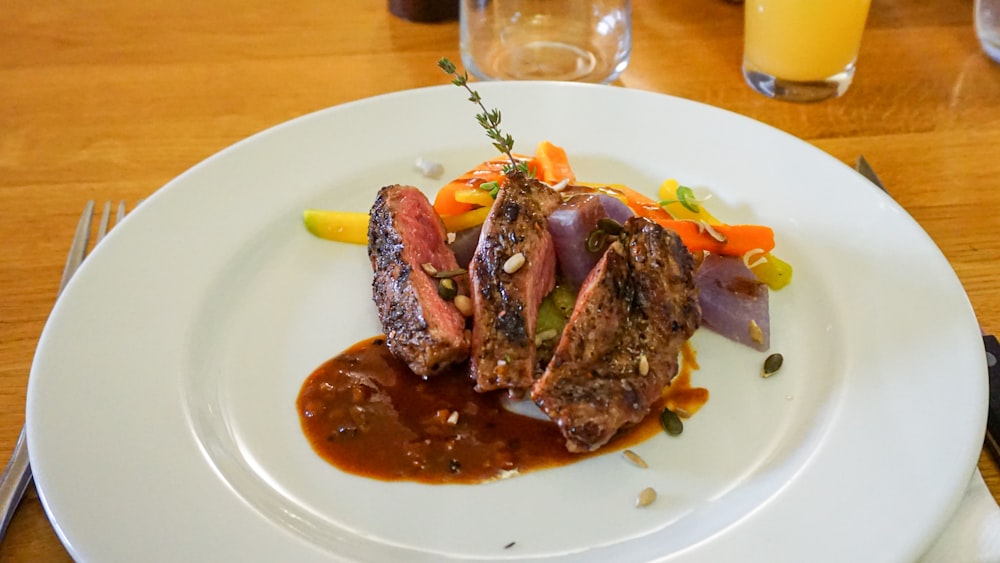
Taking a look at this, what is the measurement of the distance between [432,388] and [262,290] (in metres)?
0.56

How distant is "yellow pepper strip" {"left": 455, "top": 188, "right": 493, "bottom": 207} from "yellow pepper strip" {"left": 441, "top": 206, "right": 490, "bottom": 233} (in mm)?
26

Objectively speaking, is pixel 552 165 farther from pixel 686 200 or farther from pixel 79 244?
pixel 79 244

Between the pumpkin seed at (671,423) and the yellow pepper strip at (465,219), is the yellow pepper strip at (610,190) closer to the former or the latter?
the yellow pepper strip at (465,219)

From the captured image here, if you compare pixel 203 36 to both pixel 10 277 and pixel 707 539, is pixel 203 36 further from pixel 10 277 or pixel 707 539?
pixel 707 539

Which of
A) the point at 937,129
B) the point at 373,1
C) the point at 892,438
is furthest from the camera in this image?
the point at 373,1

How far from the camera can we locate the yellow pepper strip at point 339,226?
2.16m

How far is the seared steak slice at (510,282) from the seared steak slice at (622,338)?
0.10 meters

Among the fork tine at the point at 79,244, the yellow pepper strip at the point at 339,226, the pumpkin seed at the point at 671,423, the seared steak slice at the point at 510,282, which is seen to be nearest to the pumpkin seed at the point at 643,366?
the pumpkin seed at the point at 671,423

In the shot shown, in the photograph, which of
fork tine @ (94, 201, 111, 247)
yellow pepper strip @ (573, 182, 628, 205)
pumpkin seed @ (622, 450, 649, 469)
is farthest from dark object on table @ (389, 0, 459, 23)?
pumpkin seed @ (622, 450, 649, 469)

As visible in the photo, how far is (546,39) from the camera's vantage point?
3076 mm

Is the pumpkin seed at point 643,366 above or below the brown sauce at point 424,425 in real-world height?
above

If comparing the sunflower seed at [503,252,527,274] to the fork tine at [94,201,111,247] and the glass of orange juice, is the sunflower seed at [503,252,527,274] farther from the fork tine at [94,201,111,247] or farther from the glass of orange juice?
the glass of orange juice

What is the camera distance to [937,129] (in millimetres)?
2678

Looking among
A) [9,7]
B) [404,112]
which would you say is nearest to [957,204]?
[404,112]
